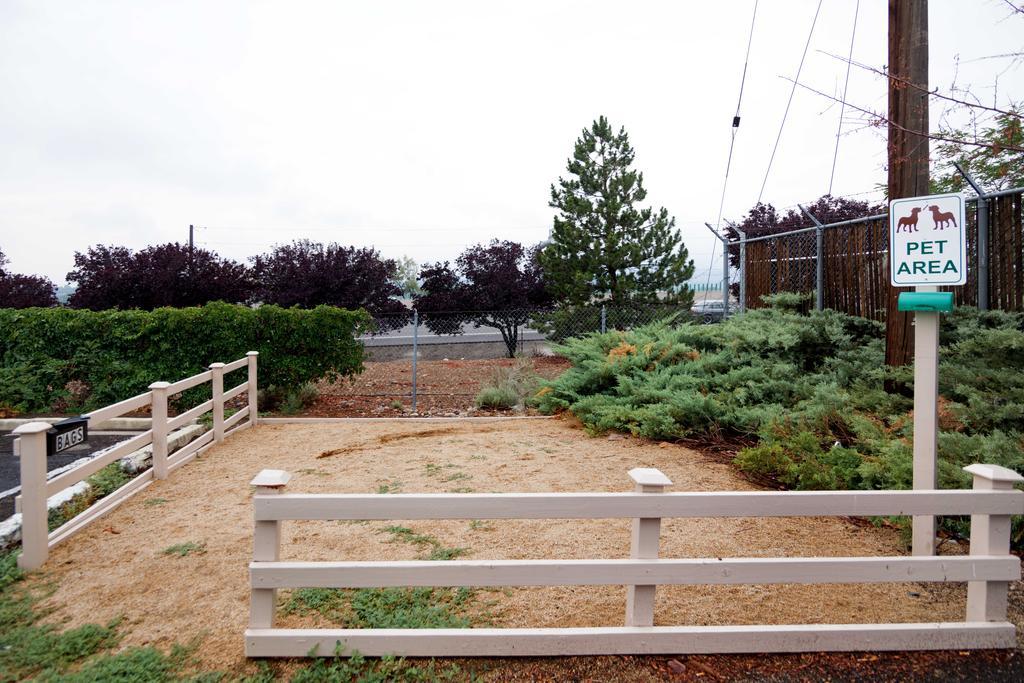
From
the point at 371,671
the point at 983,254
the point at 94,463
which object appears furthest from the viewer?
the point at 983,254

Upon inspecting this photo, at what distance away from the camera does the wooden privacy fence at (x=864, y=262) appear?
22.0 ft

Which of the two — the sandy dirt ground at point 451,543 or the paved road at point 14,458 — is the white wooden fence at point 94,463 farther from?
the paved road at point 14,458

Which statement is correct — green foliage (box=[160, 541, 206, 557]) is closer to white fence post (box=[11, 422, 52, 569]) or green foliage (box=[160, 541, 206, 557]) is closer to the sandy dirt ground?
the sandy dirt ground

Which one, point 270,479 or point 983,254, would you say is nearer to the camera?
point 270,479

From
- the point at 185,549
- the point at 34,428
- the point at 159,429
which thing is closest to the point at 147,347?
the point at 159,429

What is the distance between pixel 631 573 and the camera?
112 inches

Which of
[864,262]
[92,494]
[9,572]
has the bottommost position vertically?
[9,572]

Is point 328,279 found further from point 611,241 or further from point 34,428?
point 34,428

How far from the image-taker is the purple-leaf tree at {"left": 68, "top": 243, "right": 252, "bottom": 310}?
1627 cm

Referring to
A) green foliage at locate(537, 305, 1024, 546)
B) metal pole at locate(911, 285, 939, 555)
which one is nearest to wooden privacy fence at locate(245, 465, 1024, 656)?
metal pole at locate(911, 285, 939, 555)

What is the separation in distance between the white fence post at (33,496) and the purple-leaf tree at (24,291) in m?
15.3

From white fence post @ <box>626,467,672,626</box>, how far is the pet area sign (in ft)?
7.10

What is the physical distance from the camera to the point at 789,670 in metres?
2.85

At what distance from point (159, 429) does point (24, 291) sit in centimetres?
1496
